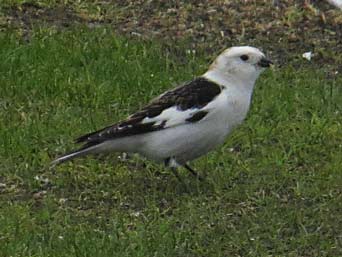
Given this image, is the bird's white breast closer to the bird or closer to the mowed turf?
the bird

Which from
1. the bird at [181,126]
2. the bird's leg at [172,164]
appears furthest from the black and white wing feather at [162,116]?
the bird's leg at [172,164]

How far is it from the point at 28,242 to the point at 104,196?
88cm

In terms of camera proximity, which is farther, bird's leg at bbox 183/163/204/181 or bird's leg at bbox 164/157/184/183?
bird's leg at bbox 183/163/204/181

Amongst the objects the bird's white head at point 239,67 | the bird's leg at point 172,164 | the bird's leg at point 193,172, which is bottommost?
the bird's leg at point 193,172

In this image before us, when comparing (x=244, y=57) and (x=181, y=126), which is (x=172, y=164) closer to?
(x=181, y=126)

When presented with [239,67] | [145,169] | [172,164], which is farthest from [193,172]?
[239,67]

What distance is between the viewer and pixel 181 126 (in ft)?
24.4

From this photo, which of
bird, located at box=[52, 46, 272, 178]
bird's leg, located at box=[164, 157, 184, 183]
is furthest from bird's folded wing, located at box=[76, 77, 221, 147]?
bird's leg, located at box=[164, 157, 184, 183]

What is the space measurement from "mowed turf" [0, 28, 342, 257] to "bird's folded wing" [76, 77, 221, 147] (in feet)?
1.20

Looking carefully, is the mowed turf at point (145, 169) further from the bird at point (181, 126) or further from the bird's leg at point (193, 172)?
the bird at point (181, 126)

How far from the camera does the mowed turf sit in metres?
6.85

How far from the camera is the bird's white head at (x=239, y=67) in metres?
7.62

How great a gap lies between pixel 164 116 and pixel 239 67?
0.58 meters

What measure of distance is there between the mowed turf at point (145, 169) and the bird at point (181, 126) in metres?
0.25
